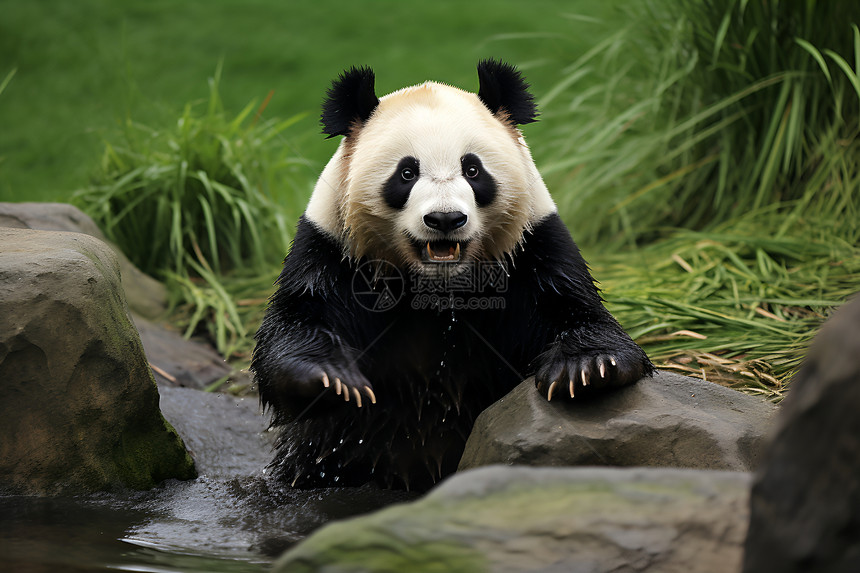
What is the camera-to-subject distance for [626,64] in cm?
614

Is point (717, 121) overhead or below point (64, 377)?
overhead

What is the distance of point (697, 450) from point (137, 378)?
1.86m

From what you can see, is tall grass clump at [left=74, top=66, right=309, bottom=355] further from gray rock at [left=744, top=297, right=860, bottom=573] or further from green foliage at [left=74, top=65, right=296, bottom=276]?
gray rock at [left=744, top=297, right=860, bottom=573]

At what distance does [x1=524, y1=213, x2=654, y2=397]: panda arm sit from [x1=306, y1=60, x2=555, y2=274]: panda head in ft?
0.39

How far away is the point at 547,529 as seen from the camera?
1595 mm

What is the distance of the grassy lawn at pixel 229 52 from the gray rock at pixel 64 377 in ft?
14.9

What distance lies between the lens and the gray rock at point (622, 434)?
2459 millimetres

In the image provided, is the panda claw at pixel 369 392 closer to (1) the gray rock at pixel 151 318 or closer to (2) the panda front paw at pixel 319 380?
(2) the panda front paw at pixel 319 380

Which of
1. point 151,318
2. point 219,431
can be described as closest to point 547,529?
point 219,431

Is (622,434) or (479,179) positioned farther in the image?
(479,179)

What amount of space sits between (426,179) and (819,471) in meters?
1.65

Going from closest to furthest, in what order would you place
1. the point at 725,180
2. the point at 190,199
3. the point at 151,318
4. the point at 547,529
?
the point at 547,529 < the point at 151,318 < the point at 725,180 < the point at 190,199

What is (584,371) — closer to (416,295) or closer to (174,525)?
(416,295)

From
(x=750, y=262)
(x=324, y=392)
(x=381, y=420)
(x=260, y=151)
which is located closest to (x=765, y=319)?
(x=750, y=262)
